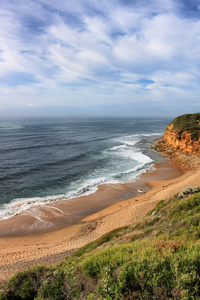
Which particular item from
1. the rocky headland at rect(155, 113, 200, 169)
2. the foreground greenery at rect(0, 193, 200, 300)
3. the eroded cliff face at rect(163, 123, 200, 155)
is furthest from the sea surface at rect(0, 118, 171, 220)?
the foreground greenery at rect(0, 193, 200, 300)

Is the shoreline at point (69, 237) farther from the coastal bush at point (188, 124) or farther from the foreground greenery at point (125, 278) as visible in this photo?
the coastal bush at point (188, 124)

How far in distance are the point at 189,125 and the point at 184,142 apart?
5747 millimetres

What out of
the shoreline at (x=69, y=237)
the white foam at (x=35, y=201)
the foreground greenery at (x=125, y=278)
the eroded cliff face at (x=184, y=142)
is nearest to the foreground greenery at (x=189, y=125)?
the eroded cliff face at (x=184, y=142)

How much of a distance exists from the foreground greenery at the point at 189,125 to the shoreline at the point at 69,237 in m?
19.8

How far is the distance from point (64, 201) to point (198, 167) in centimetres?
2547

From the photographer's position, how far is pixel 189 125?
137 feet

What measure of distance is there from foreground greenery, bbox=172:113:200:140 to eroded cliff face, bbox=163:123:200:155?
2.40 ft

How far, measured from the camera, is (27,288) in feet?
16.8

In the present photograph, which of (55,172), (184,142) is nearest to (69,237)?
(55,172)

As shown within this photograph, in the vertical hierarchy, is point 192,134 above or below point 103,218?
above

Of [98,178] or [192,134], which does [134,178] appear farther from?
[192,134]

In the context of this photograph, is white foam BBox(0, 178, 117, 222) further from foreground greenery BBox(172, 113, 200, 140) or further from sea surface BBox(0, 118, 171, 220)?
foreground greenery BBox(172, 113, 200, 140)

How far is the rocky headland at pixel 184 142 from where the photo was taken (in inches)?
1361

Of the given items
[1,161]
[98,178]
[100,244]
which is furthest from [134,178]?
[1,161]
